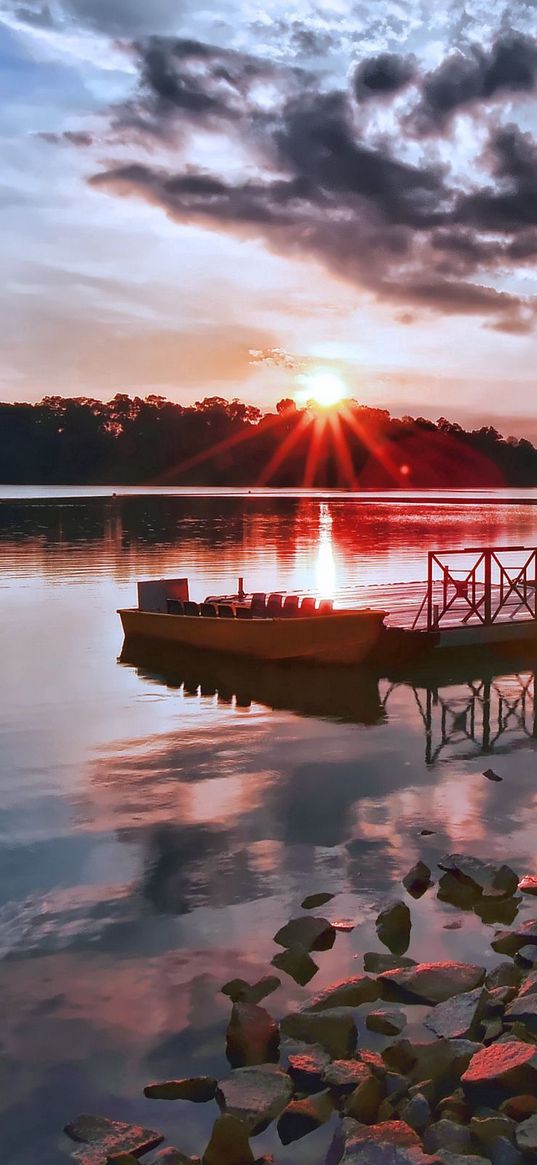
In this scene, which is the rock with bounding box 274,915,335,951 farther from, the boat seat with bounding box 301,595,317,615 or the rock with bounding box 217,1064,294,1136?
the boat seat with bounding box 301,595,317,615

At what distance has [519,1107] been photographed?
7691mm

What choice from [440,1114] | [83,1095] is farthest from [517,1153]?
[83,1095]

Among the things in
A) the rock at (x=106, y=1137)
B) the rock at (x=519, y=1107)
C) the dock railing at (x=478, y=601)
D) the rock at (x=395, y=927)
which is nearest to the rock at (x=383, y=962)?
the rock at (x=395, y=927)

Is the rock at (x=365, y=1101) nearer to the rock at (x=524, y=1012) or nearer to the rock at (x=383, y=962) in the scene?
the rock at (x=524, y=1012)

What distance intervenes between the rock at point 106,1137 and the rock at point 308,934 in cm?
352

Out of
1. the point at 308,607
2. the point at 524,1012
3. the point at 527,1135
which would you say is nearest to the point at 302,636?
the point at 308,607

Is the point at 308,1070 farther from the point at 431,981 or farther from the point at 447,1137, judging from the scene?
the point at 431,981

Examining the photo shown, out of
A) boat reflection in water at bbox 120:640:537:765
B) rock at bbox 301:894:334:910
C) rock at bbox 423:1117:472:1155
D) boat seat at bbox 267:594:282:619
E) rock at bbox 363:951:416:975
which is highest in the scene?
boat seat at bbox 267:594:282:619

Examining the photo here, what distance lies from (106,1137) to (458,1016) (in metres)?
3.69

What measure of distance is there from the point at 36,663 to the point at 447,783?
18.9 m

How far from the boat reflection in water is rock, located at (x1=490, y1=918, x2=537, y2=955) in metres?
9.15

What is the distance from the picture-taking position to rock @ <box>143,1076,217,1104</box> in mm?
8484

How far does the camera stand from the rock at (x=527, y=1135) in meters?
7.24

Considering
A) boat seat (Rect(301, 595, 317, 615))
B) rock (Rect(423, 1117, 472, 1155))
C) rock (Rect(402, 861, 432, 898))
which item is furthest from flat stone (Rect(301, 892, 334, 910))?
boat seat (Rect(301, 595, 317, 615))
